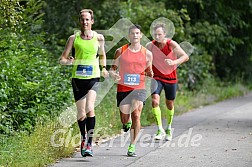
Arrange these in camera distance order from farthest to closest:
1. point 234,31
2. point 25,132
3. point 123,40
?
point 234,31, point 123,40, point 25,132

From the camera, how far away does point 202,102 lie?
21812mm

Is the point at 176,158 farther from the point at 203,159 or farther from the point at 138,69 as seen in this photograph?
the point at 138,69

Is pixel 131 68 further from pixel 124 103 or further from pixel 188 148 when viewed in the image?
pixel 188 148

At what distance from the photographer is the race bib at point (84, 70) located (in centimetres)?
991

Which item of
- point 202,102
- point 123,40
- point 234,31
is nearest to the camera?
point 123,40

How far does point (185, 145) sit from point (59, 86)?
130 inches

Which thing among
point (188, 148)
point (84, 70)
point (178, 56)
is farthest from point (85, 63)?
point (178, 56)

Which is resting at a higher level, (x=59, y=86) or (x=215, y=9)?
(x=215, y=9)

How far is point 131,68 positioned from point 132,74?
9 centimetres

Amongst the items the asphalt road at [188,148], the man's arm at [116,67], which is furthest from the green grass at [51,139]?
the man's arm at [116,67]

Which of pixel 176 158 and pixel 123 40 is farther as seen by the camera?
pixel 123 40

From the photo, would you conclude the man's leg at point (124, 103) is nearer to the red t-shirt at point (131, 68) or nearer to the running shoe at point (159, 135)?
the red t-shirt at point (131, 68)

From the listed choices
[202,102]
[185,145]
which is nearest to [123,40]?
[202,102]

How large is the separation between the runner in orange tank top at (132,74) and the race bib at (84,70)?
18.3 inches
